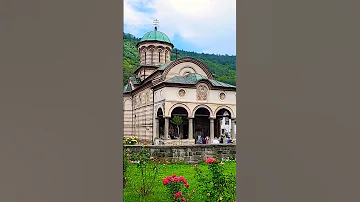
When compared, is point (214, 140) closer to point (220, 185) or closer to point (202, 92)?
point (202, 92)

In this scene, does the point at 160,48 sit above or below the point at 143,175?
above

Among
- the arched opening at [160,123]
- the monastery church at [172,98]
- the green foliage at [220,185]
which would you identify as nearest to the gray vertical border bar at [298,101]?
the green foliage at [220,185]

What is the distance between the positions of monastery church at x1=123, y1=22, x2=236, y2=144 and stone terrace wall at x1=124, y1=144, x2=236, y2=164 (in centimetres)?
42

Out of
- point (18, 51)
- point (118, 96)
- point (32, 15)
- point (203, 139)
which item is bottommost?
point (203, 139)

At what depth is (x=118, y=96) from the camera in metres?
1.04

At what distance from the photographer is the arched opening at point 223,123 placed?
5.18 m

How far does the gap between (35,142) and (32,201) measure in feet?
0.55

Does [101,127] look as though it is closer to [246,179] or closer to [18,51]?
[18,51]

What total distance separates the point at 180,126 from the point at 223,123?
30.8 inches

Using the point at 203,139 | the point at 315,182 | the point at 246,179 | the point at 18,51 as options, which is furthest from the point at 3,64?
the point at 203,139

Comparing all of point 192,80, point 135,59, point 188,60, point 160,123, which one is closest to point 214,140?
point 160,123

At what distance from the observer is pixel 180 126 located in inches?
195

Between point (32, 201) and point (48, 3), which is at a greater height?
point (48, 3)

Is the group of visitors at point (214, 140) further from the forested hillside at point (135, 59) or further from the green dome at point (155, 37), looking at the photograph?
the green dome at point (155, 37)
